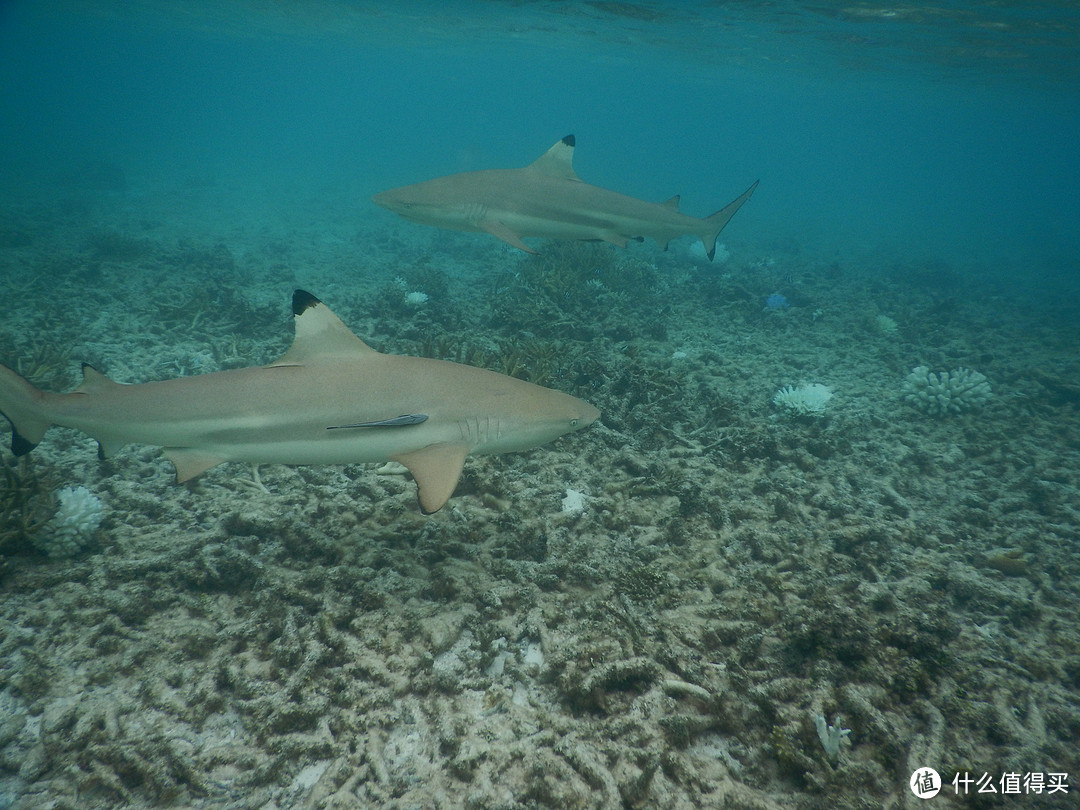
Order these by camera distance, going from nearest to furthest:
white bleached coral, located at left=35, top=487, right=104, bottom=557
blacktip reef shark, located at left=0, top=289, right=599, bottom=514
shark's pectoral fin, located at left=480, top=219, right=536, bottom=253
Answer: blacktip reef shark, located at left=0, top=289, right=599, bottom=514, white bleached coral, located at left=35, top=487, right=104, bottom=557, shark's pectoral fin, located at left=480, top=219, right=536, bottom=253

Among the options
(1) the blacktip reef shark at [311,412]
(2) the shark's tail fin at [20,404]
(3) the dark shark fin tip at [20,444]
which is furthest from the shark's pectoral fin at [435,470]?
(3) the dark shark fin tip at [20,444]

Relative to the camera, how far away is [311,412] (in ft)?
11.4

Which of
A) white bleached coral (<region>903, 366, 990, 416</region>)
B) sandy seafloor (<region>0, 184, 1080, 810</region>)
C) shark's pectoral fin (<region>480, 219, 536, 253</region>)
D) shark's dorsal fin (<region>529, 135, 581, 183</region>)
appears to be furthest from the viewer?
shark's dorsal fin (<region>529, 135, 581, 183</region>)

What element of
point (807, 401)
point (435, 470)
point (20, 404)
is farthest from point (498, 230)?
point (20, 404)

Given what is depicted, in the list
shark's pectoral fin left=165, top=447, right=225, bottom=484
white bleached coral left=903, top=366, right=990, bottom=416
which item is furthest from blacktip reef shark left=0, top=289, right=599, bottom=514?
white bleached coral left=903, top=366, right=990, bottom=416

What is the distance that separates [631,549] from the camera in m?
4.48

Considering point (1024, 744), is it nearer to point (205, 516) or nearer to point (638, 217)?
point (205, 516)

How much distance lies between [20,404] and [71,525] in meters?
1.03

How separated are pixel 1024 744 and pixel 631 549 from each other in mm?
2635

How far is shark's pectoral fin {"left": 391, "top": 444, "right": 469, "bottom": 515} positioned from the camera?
3146 mm

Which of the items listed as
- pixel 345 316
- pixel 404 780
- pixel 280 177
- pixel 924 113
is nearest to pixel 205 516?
pixel 404 780

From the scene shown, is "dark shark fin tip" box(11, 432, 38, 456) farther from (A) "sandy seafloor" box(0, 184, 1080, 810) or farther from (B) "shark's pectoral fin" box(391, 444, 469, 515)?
(B) "shark's pectoral fin" box(391, 444, 469, 515)

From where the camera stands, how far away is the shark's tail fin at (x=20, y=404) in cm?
364

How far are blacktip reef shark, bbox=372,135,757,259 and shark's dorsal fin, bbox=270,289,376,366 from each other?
183 inches
